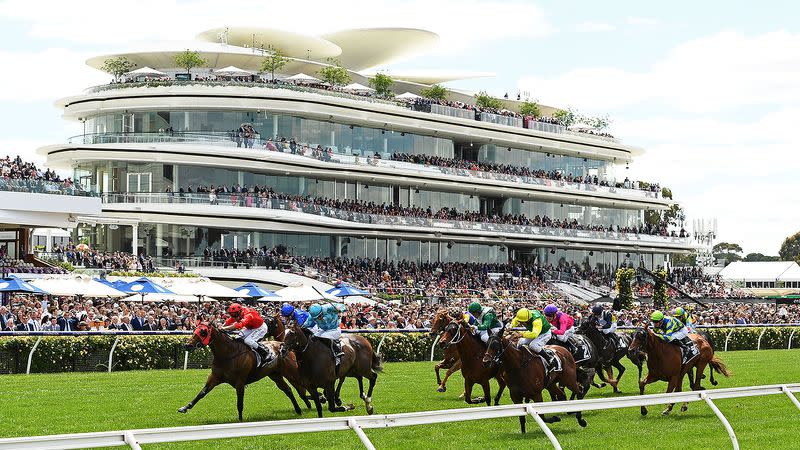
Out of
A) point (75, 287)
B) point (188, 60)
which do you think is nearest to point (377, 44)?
point (188, 60)

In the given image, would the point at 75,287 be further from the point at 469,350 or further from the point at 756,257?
the point at 756,257

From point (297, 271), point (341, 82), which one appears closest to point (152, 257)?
point (297, 271)

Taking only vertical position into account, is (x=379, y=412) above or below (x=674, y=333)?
below

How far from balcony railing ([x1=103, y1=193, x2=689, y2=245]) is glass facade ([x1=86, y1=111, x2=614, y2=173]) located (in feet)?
10.00

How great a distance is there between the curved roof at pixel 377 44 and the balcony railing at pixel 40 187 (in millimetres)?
27082

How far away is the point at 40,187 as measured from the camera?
3197 cm

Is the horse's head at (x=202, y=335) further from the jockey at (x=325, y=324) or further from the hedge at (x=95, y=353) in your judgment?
the hedge at (x=95, y=353)

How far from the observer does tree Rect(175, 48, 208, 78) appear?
4544 centimetres

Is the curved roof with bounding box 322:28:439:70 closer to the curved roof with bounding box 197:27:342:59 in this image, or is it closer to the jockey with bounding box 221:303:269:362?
the curved roof with bounding box 197:27:342:59

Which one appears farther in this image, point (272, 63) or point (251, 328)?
point (272, 63)

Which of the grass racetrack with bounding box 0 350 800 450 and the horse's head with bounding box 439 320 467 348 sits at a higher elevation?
the horse's head with bounding box 439 320 467 348

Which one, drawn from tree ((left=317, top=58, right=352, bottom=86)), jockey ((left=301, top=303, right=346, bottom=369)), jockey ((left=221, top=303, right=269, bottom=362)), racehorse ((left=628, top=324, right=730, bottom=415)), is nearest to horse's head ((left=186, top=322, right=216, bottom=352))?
jockey ((left=221, top=303, right=269, bottom=362))

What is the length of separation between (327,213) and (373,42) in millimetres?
18960

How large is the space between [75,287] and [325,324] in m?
13.4
